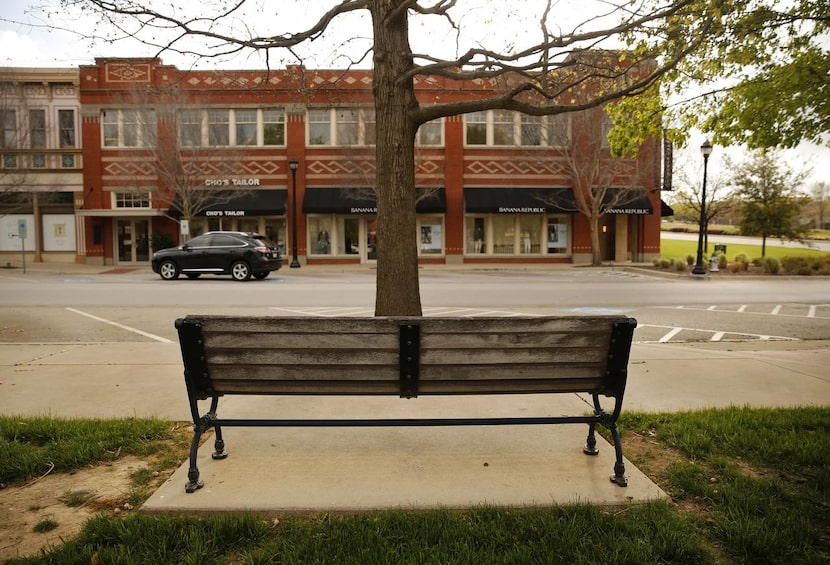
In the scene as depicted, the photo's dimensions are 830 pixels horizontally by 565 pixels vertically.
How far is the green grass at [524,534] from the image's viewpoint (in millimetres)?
2811

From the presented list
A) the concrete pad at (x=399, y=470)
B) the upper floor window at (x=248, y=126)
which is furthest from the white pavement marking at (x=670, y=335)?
the upper floor window at (x=248, y=126)

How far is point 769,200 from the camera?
30.5 meters

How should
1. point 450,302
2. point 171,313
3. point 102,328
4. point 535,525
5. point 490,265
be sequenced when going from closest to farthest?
point 535,525, point 102,328, point 171,313, point 450,302, point 490,265

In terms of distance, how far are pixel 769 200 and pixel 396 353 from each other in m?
32.6

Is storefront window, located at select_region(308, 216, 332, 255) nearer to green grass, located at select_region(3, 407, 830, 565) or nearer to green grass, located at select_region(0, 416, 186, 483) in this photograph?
green grass, located at select_region(0, 416, 186, 483)

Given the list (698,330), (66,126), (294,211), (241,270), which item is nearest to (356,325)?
(698,330)

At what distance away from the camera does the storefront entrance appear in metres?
31.9

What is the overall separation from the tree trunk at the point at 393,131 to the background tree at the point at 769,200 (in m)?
29.9

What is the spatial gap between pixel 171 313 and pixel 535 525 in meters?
10.7

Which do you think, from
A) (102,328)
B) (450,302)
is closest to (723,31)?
(450,302)

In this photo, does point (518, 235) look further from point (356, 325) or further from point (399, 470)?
point (356, 325)

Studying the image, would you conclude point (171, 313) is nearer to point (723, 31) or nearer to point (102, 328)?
point (102, 328)

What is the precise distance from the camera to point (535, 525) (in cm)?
309

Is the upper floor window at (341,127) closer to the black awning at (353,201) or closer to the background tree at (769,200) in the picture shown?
the black awning at (353,201)
